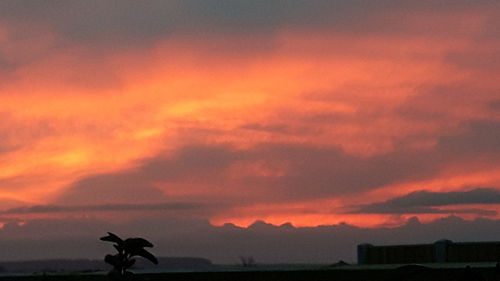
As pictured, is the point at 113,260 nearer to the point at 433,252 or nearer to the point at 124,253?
the point at 124,253

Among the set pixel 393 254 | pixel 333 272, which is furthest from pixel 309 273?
pixel 393 254

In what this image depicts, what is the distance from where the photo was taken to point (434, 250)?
44.0 m

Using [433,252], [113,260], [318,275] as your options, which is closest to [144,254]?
[113,260]

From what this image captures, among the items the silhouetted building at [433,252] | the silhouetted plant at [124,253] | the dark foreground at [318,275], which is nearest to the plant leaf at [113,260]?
the silhouetted plant at [124,253]

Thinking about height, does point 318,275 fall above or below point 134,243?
below

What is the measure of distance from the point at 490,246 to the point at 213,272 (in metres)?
17.5

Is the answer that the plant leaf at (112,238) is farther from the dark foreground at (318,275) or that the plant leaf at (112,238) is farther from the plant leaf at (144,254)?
the dark foreground at (318,275)

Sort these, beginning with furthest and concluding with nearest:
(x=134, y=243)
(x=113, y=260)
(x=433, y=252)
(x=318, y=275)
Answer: (x=433, y=252), (x=318, y=275), (x=113, y=260), (x=134, y=243)

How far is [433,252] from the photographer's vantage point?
44.1 metres

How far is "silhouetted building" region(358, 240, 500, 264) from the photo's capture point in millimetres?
41531

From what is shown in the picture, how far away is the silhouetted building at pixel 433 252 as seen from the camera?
41.5 metres

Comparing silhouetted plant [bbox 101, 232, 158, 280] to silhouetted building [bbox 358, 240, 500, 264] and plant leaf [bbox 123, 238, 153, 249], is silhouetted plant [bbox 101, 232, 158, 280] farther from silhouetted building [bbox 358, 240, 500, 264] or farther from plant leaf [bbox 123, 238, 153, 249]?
silhouetted building [bbox 358, 240, 500, 264]

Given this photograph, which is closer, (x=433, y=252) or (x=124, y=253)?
(x=124, y=253)

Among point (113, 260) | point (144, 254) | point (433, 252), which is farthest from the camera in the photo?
point (433, 252)
